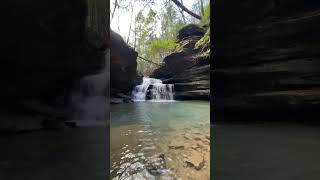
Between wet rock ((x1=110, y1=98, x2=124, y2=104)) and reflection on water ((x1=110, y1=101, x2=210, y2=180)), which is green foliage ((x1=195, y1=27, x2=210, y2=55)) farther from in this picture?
reflection on water ((x1=110, y1=101, x2=210, y2=180))

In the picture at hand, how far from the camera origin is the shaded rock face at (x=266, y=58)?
17.9 feet

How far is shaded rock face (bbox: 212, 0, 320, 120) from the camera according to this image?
17.9 feet

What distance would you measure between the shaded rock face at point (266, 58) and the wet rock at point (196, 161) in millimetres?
2842

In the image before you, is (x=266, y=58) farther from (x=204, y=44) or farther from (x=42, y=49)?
(x=204, y=44)

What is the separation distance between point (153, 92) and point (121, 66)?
8.73ft

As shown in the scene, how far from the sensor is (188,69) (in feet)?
48.0

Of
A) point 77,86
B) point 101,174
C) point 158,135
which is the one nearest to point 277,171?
point 101,174

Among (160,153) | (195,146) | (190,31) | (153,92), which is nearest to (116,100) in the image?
(153,92)

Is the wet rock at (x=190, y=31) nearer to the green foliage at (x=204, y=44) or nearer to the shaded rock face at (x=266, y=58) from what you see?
the green foliage at (x=204, y=44)

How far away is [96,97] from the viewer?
5898mm

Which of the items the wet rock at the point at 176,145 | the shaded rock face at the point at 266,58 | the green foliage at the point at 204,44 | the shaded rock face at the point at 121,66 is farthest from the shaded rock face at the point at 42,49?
the green foliage at the point at 204,44

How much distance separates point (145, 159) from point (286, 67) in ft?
13.1

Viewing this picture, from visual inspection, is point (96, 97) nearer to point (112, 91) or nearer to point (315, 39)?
point (315, 39)

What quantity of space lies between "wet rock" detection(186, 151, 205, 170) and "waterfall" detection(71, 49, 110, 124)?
2.51 meters
